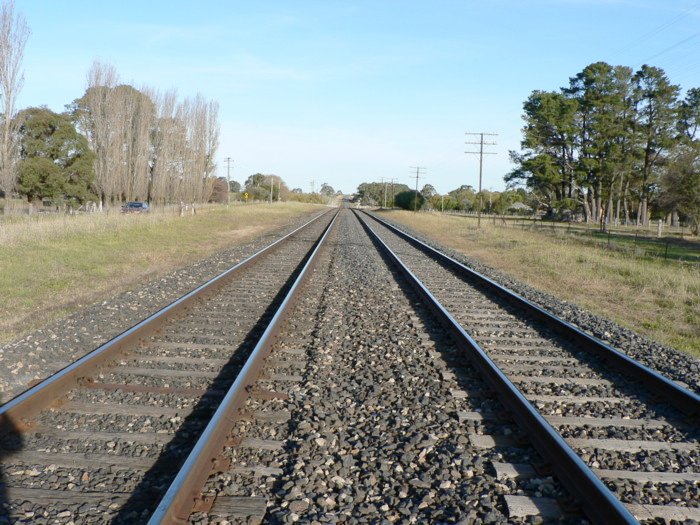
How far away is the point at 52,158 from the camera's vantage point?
44.8 metres

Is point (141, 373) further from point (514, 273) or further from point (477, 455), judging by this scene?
point (514, 273)

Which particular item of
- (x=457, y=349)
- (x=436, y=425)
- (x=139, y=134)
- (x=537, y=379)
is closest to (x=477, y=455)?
(x=436, y=425)

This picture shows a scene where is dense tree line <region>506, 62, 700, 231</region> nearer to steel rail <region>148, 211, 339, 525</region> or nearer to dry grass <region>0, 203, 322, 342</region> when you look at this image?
dry grass <region>0, 203, 322, 342</region>

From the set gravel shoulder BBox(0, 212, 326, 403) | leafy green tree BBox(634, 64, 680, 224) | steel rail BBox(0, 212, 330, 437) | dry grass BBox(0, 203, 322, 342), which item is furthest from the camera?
leafy green tree BBox(634, 64, 680, 224)

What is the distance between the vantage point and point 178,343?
658 cm

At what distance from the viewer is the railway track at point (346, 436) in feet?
10.7

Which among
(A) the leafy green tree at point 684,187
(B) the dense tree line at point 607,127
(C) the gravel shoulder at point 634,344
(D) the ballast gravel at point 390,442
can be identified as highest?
(B) the dense tree line at point 607,127

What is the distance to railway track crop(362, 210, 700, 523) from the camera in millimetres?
3365

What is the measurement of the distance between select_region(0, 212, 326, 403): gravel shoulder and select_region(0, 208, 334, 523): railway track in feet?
1.92

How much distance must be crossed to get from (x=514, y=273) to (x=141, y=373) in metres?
12.5

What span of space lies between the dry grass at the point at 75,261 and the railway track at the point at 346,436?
310 centimetres

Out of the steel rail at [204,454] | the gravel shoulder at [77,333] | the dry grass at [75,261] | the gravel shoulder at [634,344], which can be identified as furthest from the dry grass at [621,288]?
the dry grass at [75,261]

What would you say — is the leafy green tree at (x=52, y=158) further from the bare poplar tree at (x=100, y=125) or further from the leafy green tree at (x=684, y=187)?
the leafy green tree at (x=684, y=187)

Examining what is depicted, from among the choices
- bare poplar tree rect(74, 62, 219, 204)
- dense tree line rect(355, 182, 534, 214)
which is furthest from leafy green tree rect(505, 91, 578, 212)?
bare poplar tree rect(74, 62, 219, 204)
